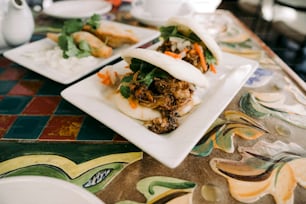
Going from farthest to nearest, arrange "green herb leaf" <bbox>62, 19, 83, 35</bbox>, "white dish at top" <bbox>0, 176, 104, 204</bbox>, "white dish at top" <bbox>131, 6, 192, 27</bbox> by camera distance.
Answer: "white dish at top" <bbox>131, 6, 192, 27</bbox>, "green herb leaf" <bbox>62, 19, 83, 35</bbox>, "white dish at top" <bbox>0, 176, 104, 204</bbox>

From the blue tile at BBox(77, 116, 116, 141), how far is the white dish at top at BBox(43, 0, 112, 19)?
974 mm

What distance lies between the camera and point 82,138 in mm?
766

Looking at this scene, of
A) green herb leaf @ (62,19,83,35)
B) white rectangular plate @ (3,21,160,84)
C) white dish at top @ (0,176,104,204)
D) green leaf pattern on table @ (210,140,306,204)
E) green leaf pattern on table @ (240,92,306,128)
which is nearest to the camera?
white dish at top @ (0,176,104,204)

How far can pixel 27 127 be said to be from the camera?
80 centimetres

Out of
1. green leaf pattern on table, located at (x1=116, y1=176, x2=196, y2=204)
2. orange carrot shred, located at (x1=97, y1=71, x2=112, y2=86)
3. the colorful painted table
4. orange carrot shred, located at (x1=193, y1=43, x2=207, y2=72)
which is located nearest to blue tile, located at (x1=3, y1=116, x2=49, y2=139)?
the colorful painted table

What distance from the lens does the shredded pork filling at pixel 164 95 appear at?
0.80 metres

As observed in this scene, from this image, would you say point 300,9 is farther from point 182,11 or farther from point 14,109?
point 14,109

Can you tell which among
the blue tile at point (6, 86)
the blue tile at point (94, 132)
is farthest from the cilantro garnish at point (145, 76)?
the blue tile at point (6, 86)

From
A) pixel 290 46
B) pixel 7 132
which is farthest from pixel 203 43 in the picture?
pixel 290 46

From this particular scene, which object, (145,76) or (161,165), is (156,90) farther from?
(161,165)

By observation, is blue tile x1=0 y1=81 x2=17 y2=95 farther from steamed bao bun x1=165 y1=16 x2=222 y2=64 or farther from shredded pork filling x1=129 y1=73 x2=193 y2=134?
steamed bao bun x1=165 y1=16 x2=222 y2=64

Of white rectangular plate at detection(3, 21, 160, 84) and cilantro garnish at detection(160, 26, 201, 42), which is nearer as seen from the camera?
white rectangular plate at detection(3, 21, 160, 84)

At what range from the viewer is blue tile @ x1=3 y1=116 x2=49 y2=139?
0.77 m

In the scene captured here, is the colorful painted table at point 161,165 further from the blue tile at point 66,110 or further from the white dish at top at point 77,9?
the white dish at top at point 77,9
